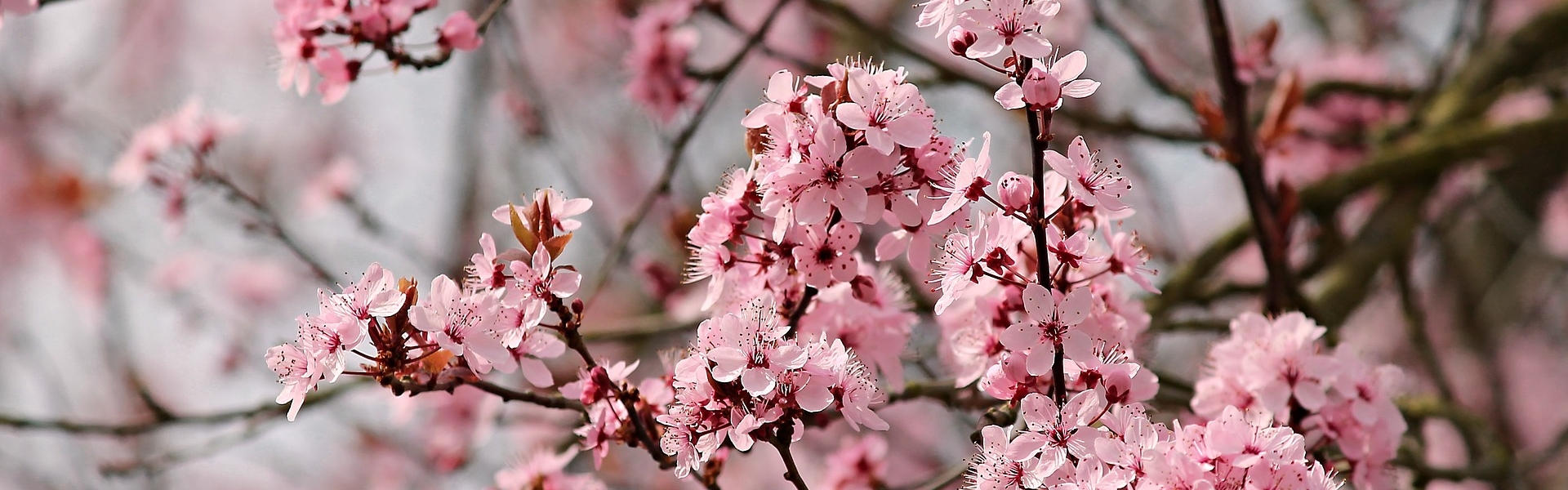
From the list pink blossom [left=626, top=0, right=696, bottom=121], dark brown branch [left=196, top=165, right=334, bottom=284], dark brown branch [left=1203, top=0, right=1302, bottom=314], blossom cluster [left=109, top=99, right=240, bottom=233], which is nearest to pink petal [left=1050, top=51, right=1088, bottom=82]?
dark brown branch [left=1203, top=0, right=1302, bottom=314]

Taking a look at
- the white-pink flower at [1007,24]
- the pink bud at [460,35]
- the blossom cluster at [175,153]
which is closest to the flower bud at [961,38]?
the white-pink flower at [1007,24]

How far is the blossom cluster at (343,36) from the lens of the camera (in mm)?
1448

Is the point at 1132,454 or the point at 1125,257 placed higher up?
the point at 1125,257

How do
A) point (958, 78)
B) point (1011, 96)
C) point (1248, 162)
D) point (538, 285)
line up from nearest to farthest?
1. point (1011, 96)
2. point (538, 285)
3. point (1248, 162)
4. point (958, 78)

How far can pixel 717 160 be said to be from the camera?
172 inches

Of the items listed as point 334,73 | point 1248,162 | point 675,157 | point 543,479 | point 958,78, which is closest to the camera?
point 543,479

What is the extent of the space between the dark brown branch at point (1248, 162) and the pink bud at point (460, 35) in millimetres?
1121

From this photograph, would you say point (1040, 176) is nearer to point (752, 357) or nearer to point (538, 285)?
point (752, 357)

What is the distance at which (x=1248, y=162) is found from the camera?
1.73 m

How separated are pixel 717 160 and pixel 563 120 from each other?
36.9 inches

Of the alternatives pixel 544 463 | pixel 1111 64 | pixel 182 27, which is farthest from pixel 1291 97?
pixel 182 27

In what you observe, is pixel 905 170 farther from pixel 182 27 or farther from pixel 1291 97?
pixel 182 27

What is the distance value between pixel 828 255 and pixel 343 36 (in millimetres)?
812

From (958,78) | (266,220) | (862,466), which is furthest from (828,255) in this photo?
(266,220)
